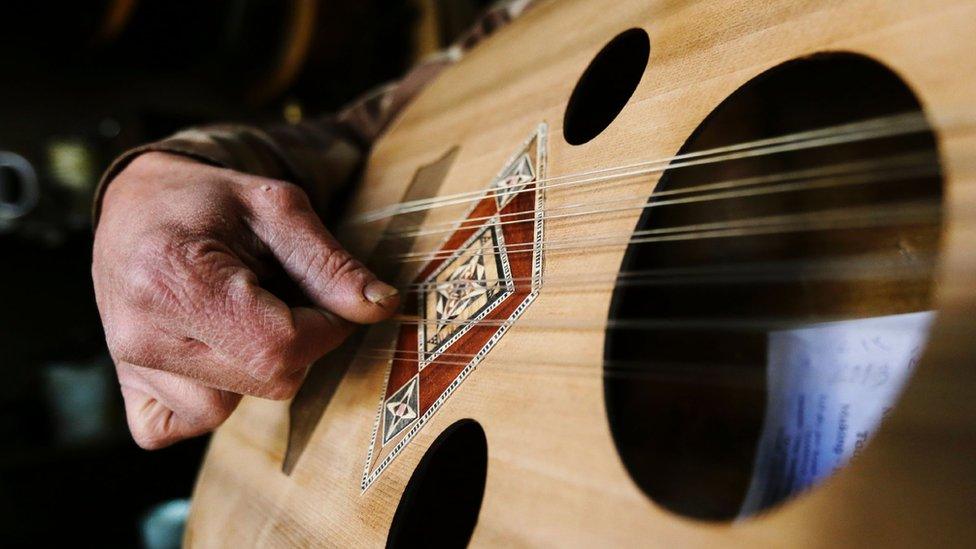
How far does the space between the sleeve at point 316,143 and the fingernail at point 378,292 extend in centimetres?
29

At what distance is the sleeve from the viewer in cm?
71

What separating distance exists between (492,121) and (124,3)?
148cm

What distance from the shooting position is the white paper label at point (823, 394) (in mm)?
488

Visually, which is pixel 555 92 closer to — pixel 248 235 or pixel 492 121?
pixel 492 121

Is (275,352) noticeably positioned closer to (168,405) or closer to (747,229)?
(168,405)

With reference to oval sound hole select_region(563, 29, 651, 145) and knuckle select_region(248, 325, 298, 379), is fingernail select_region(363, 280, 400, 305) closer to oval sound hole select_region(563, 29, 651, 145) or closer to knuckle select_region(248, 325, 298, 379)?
knuckle select_region(248, 325, 298, 379)

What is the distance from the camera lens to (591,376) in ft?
1.29

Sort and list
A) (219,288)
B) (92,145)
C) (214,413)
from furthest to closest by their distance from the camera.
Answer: (92,145) → (214,413) → (219,288)

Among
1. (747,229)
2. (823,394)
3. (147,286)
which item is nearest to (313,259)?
(147,286)

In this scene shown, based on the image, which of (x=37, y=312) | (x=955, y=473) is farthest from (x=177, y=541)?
(x=955, y=473)

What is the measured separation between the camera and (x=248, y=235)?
581 mm

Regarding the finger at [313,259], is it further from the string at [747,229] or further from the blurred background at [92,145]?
the blurred background at [92,145]

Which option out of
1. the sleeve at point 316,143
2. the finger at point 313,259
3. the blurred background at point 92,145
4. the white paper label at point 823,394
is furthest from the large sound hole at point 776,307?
the blurred background at point 92,145

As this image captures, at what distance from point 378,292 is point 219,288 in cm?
13
